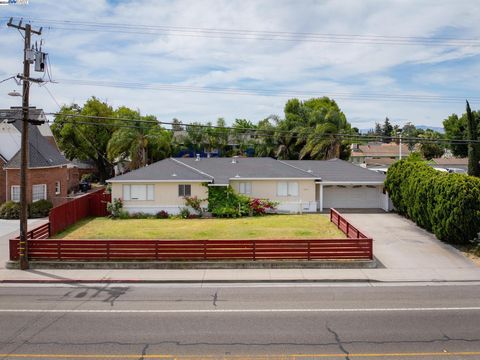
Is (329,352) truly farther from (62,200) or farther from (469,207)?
(62,200)

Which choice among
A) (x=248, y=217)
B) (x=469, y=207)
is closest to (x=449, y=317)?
(x=469, y=207)

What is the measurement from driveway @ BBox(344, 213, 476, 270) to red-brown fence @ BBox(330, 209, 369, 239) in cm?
121

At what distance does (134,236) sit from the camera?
86.5ft

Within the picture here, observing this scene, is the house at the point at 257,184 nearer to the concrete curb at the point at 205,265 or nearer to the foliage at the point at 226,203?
the foliage at the point at 226,203

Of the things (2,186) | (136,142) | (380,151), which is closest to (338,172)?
(136,142)

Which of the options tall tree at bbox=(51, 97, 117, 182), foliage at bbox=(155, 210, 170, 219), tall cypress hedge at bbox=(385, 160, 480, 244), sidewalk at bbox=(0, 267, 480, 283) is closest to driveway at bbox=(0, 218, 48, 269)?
sidewalk at bbox=(0, 267, 480, 283)

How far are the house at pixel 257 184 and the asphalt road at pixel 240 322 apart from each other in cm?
1692

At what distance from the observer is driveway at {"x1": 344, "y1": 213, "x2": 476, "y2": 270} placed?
20641 mm

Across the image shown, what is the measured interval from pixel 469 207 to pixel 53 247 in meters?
18.5

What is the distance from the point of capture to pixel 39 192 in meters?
36.8

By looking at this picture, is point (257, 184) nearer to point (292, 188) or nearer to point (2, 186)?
point (292, 188)

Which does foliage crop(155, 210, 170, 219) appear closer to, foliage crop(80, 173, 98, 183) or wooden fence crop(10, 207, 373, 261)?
wooden fence crop(10, 207, 373, 261)

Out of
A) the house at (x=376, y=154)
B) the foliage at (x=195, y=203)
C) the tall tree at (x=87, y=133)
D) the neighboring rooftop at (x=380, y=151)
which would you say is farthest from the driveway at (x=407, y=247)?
the neighboring rooftop at (x=380, y=151)

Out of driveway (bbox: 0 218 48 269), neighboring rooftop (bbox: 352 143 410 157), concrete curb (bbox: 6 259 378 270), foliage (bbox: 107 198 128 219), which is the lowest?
concrete curb (bbox: 6 259 378 270)
